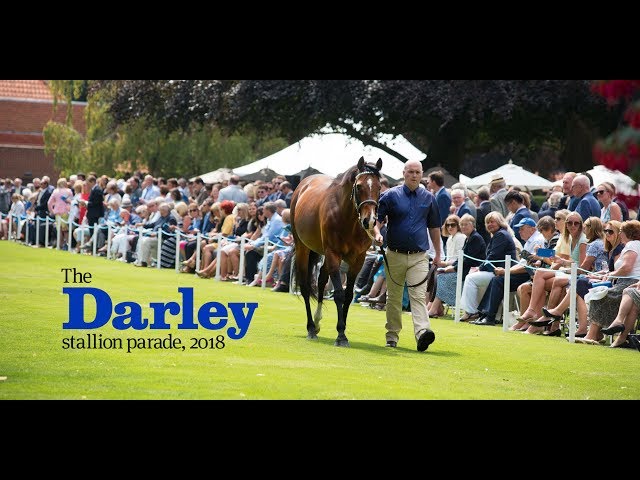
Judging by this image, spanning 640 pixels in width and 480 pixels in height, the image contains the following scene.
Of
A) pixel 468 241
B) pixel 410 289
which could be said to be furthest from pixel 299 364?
→ pixel 468 241

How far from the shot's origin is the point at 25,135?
6938cm

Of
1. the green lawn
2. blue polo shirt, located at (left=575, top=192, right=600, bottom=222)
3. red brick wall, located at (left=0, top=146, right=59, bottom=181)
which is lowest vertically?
the green lawn

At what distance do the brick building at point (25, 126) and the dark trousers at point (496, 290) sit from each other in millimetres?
53440

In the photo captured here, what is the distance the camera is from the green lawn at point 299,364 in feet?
32.7

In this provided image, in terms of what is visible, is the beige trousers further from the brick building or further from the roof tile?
the roof tile

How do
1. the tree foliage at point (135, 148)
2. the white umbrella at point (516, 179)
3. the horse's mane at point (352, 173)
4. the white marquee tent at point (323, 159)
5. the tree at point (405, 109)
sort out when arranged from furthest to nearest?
the tree foliage at point (135, 148)
the tree at point (405, 109)
the white marquee tent at point (323, 159)
the white umbrella at point (516, 179)
the horse's mane at point (352, 173)

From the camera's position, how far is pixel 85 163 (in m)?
59.2

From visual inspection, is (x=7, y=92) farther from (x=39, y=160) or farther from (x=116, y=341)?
(x=116, y=341)

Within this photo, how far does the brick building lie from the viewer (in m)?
68.6

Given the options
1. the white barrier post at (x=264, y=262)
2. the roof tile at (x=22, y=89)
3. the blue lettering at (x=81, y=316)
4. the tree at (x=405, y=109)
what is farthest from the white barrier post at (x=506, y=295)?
the roof tile at (x=22, y=89)

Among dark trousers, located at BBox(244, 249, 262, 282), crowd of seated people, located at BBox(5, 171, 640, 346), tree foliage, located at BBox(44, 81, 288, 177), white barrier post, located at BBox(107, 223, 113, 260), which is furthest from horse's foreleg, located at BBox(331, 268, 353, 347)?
tree foliage, located at BBox(44, 81, 288, 177)

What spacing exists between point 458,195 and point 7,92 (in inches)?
2098

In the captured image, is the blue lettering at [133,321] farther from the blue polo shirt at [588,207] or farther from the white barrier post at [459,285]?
the blue polo shirt at [588,207]
